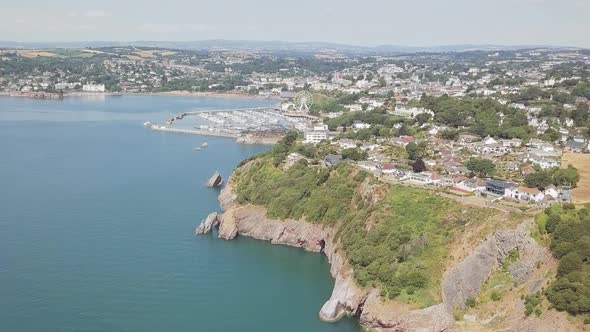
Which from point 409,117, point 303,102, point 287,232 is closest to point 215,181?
point 287,232

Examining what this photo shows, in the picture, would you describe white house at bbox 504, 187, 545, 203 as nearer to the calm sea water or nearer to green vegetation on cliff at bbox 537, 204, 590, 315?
green vegetation on cliff at bbox 537, 204, 590, 315

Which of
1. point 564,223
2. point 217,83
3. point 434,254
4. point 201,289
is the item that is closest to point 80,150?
point 201,289

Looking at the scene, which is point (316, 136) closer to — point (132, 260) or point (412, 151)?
point (412, 151)

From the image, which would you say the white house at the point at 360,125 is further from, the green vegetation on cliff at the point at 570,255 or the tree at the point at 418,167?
the green vegetation on cliff at the point at 570,255

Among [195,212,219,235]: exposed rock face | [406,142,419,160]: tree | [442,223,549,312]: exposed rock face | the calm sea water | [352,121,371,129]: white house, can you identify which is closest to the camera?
[442,223,549,312]: exposed rock face

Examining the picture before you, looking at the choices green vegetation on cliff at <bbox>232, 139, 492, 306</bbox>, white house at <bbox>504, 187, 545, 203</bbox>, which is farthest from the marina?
white house at <bbox>504, 187, 545, 203</bbox>
